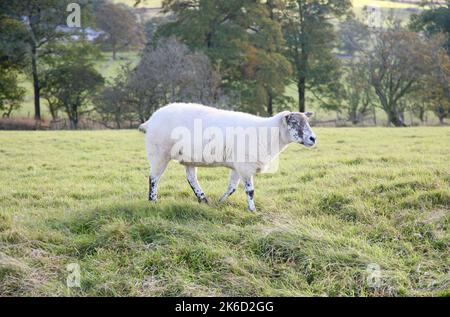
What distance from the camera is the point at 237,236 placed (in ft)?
25.9

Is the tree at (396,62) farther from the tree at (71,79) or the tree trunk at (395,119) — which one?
the tree at (71,79)

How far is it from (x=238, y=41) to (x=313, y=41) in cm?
938

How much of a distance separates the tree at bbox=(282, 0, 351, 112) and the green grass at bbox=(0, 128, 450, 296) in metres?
35.1

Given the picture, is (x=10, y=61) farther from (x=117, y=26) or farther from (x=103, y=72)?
(x=117, y=26)

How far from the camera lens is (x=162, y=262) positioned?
716cm

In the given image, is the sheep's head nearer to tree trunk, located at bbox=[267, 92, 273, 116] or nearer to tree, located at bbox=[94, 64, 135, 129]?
tree, located at bbox=[94, 64, 135, 129]

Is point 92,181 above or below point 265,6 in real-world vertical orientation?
below

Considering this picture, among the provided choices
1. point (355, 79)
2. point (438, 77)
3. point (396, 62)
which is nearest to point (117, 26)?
point (355, 79)

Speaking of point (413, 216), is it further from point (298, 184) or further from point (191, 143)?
point (191, 143)

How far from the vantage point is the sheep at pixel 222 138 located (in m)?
9.45

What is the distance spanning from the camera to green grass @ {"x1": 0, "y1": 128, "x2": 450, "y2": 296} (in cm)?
668

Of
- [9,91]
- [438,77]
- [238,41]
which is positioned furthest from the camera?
[438,77]

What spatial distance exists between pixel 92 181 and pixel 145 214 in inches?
185

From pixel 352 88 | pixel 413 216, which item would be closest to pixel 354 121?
pixel 352 88
